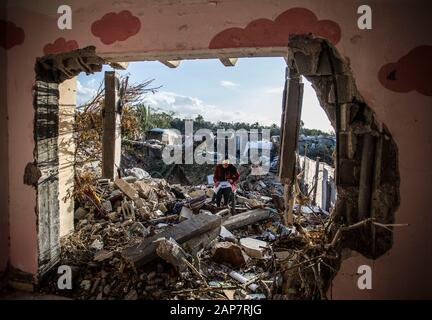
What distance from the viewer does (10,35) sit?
131 inches

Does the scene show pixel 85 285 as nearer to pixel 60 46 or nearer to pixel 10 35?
pixel 60 46

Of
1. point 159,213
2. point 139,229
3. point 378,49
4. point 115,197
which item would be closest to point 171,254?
point 139,229

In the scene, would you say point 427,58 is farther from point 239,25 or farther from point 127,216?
point 127,216

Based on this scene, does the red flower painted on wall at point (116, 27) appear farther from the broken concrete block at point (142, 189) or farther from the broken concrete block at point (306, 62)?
the broken concrete block at point (142, 189)

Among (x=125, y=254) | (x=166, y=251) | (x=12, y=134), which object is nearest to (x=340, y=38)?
(x=166, y=251)

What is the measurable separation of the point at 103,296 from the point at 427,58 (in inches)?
179

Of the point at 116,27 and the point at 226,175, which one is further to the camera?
the point at 226,175

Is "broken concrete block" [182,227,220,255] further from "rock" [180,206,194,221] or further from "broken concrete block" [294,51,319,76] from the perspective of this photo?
"broken concrete block" [294,51,319,76]

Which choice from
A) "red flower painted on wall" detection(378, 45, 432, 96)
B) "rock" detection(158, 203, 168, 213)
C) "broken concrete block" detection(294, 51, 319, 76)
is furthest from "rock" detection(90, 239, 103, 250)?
"red flower painted on wall" detection(378, 45, 432, 96)

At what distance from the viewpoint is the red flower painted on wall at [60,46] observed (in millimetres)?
3148

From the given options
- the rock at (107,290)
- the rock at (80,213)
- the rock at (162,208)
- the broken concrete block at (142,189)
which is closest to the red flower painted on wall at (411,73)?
the rock at (107,290)

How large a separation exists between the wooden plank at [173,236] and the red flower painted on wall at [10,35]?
3123mm

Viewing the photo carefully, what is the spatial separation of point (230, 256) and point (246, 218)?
202cm

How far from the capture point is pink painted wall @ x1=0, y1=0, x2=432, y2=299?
2.48m
